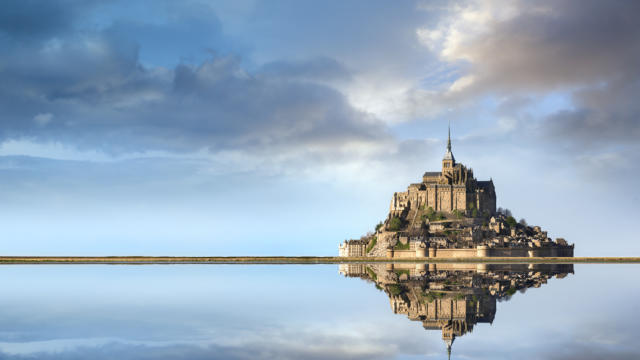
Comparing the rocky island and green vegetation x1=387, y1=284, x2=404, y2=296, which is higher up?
the rocky island

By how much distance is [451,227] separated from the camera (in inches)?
5182

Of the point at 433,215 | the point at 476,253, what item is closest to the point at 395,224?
the point at 433,215

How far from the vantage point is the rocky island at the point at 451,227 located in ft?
405

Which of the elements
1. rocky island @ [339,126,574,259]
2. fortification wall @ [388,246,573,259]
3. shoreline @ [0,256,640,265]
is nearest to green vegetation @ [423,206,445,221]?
rocky island @ [339,126,574,259]

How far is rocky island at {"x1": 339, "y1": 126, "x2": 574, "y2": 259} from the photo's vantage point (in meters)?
124

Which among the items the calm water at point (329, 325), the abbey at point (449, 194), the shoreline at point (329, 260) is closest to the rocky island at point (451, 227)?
the abbey at point (449, 194)

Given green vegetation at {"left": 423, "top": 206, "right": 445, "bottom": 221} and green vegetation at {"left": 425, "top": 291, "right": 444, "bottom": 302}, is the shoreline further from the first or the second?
green vegetation at {"left": 425, "top": 291, "right": 444, "bottom": 302}

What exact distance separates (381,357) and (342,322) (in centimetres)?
864

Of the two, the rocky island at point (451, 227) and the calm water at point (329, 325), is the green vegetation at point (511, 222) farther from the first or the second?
the calm water at point (329, 325)

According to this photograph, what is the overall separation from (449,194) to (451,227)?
866 cm

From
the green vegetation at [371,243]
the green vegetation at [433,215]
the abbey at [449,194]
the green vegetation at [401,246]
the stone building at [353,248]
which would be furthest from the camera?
the stone building at [353,248]

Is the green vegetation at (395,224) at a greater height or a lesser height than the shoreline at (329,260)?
greater

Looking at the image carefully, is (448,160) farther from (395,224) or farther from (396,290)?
(396,290)

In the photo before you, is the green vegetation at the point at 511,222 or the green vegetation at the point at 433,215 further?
the green vegetation at the point at 433,215
